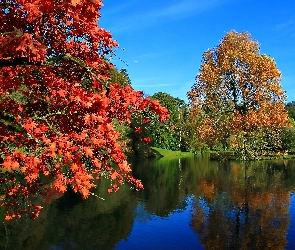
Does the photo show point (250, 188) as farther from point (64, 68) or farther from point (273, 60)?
point (64, 68)

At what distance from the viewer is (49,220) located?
103ft

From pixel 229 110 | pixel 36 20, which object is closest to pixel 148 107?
pixel 36 20

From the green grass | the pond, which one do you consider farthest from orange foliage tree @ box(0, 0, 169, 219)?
the green grass

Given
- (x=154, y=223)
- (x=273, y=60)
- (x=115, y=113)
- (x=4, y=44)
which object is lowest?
(x=154, y=223)

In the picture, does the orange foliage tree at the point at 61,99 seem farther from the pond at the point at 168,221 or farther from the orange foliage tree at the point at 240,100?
the orange foliage tree at the point at 240,100

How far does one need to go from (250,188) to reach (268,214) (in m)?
13.4

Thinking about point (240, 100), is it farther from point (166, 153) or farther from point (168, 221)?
point (166, 153)

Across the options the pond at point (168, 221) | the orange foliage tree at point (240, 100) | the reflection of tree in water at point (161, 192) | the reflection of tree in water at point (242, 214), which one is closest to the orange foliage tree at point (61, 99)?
the pond at point (168, 221)

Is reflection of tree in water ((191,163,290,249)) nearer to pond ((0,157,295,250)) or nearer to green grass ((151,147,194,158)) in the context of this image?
pond ((0,157,295,250))

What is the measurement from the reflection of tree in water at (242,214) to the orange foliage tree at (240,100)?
25.8 feet

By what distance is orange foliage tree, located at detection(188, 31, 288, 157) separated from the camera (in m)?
21.3

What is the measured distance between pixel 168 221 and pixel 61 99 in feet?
75.8

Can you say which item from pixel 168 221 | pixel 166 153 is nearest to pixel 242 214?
pixel 168 221

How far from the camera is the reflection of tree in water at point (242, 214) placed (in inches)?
999
